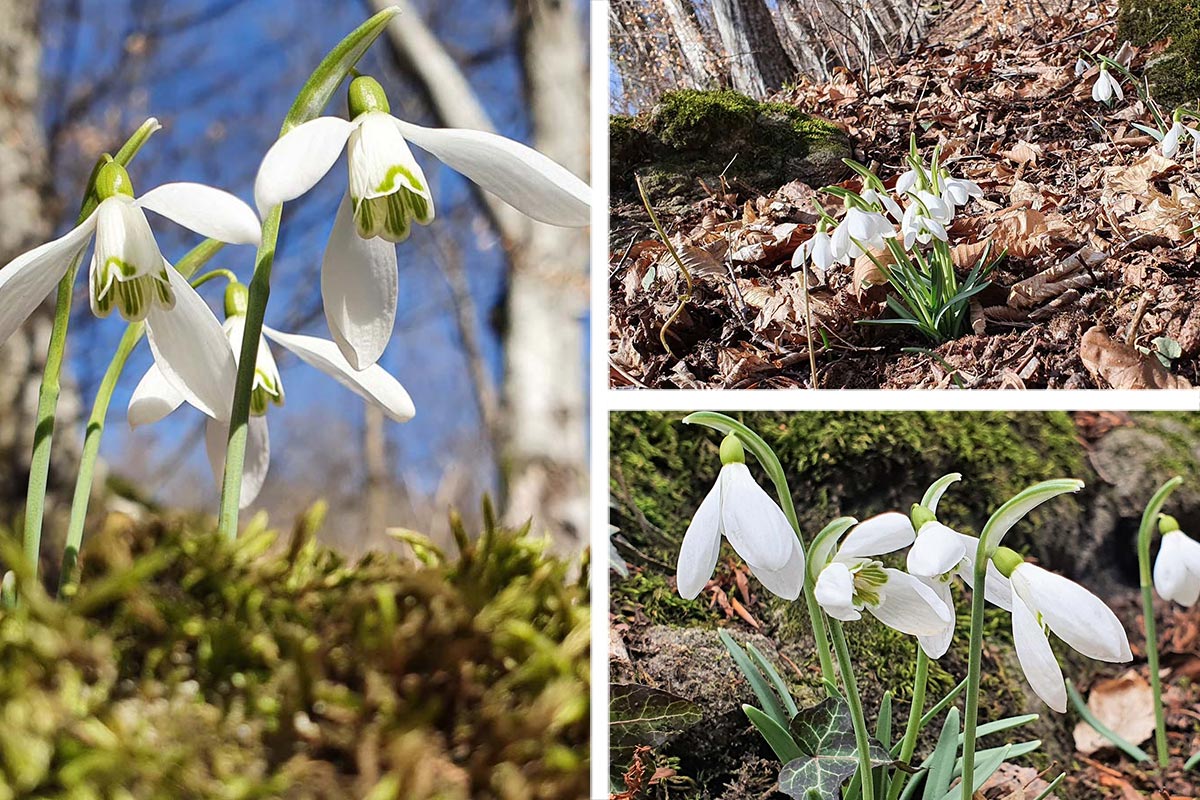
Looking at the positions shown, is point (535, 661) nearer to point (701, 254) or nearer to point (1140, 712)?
point (701, 254)

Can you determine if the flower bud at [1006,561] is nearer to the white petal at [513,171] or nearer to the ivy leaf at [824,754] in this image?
the ivy leaf at [824,754]

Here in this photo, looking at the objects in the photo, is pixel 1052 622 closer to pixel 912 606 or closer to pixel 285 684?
pixel 912 606

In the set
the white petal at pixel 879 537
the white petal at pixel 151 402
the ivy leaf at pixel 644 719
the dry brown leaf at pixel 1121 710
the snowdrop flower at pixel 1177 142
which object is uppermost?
the snowdrop flower at pixel 1177 142

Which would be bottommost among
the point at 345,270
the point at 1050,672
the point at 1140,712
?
the point at 1140,712

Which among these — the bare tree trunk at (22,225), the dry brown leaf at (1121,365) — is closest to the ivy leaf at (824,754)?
the dry brown leaf at (1121,365)

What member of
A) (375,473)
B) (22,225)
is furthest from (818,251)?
(22,225)

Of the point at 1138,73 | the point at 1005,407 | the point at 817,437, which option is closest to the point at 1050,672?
the point at 1005,407
